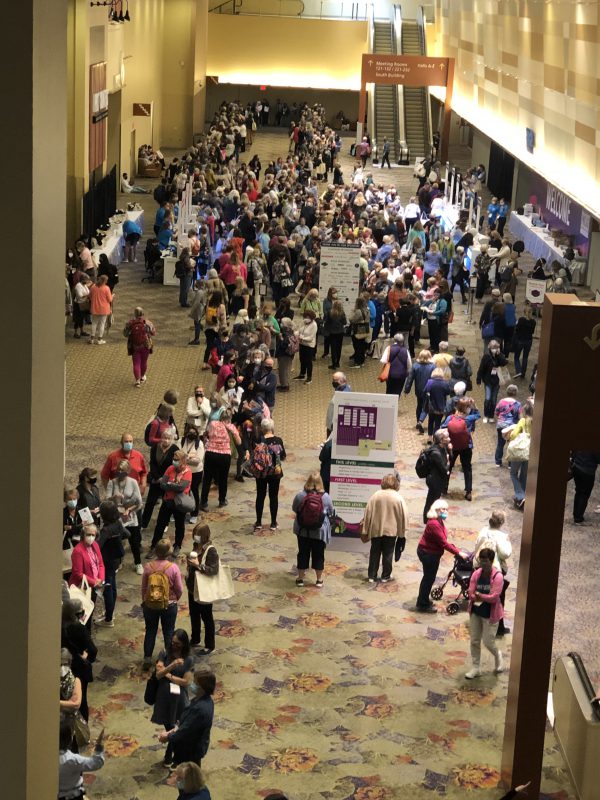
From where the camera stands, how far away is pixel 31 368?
14.6 ft

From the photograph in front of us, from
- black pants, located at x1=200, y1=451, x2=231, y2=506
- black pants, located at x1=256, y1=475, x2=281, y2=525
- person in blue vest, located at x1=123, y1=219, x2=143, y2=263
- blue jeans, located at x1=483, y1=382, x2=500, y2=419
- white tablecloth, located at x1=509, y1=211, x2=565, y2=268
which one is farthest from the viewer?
white tablecloth, located at x1=509, y1=211, x2=565, y2=268

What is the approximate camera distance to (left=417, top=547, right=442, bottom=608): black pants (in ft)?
39.1

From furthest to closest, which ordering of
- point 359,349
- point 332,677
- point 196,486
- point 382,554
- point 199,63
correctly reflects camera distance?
point 199,63, point 359,349, point 196,486, point 382,554, point 332,677

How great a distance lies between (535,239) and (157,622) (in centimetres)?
2176

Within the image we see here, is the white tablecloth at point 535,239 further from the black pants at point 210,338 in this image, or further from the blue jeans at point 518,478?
the blue jeans at point 518,478

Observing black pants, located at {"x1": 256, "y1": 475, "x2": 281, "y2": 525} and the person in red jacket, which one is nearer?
the person in red jacket

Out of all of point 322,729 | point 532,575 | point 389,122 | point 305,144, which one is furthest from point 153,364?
point 389,122

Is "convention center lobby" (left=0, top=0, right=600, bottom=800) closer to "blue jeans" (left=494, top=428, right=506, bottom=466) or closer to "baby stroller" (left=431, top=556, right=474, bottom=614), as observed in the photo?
"baby stroller" (left=431, top=556, right=474, bottom=614)

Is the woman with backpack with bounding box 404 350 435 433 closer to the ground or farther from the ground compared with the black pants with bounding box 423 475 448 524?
farther from the ground

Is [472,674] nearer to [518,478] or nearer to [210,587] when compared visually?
[210,587]

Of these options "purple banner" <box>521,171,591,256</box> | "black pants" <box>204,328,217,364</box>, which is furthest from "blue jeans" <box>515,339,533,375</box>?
"purple banner" <box>521,171,591,256</box>

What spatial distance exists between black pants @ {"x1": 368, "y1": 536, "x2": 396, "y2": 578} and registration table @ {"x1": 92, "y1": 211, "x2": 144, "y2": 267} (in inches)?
522

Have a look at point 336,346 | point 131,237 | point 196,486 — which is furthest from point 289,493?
point 131,237

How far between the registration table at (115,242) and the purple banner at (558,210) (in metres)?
9.11
